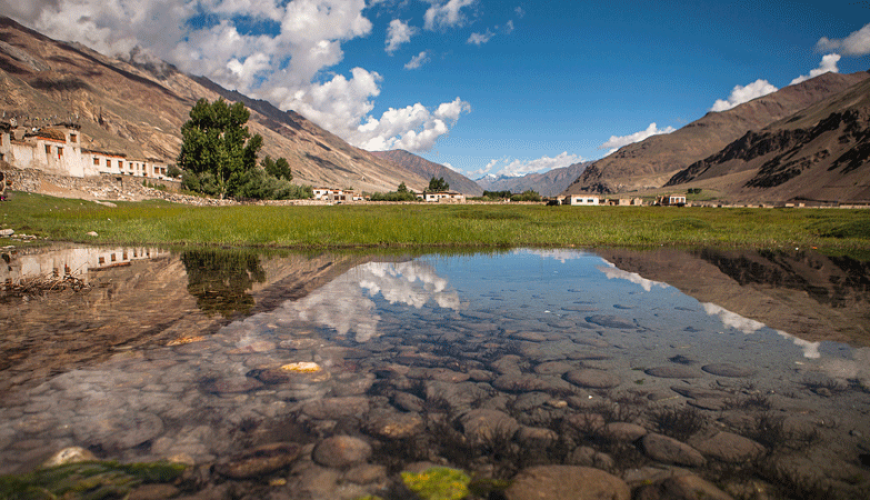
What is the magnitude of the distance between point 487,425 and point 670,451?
1.38 meters

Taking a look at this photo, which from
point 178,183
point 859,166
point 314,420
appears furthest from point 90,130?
point 859,166

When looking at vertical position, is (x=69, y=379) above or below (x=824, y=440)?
above

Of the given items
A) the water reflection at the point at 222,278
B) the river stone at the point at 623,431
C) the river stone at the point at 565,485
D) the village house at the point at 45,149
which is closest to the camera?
the river stone at the point at 565,485

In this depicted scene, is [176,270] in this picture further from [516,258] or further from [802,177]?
[802,177]

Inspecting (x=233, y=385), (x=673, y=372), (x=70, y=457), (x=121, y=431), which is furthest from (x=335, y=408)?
(x=673, y=372)

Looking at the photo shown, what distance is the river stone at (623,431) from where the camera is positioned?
340 cm

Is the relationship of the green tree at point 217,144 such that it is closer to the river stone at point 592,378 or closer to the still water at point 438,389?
the still water at point 438,389

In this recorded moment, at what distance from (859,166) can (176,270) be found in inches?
7389

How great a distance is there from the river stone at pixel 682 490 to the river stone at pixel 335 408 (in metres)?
2.23

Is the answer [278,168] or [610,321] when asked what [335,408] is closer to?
[610,321]

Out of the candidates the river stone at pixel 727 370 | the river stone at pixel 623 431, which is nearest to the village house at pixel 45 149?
the river stone at pixel 623 431

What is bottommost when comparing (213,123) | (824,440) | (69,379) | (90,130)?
(824,440)

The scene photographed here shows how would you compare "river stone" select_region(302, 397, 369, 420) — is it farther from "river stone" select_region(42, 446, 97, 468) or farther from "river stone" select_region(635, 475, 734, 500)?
"river stone" select_region(635, 475, 734, 500)

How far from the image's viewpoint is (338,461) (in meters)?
3.04
